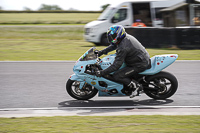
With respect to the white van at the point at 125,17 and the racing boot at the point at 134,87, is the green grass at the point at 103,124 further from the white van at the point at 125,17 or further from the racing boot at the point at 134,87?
the white van at the point at 125,17

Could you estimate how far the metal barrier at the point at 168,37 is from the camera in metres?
16.7

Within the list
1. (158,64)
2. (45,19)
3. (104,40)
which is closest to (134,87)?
(158,64)

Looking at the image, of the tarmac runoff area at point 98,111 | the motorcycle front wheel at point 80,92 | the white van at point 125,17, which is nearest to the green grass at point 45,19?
the white van at point 125,17

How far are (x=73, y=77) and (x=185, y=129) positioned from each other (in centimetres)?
292

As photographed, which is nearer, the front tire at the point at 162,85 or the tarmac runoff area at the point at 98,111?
the tarmac runoff area at the point at 98,111

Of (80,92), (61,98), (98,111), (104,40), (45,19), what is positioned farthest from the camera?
(45,19)

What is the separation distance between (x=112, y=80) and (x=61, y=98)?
136 cm

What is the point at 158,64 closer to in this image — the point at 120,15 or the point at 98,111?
the point at 98,111

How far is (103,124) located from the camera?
18.0 feet

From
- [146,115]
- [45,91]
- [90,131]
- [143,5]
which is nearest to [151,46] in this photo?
[143,5]

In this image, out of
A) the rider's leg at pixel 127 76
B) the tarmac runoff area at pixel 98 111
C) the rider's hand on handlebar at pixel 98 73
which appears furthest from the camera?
the rider's leg at pixel 127 76

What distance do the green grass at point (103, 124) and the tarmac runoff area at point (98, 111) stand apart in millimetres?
483

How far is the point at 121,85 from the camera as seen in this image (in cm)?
719

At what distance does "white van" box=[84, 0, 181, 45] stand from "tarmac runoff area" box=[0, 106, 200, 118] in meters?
12.6
